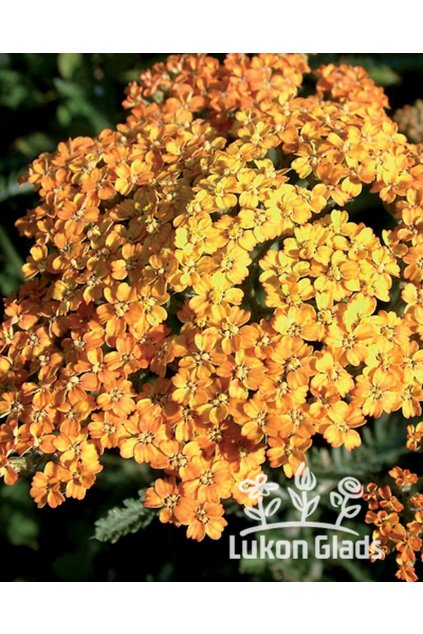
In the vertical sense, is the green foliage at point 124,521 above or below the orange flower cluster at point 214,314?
below

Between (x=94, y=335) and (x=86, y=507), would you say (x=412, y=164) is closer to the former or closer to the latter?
(x=94, y=335)

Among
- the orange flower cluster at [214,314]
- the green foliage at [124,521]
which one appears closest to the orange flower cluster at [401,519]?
the orange flower cluster at [214,314]

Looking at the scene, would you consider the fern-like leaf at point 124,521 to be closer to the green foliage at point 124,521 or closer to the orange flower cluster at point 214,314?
the green foliage at point 124,521

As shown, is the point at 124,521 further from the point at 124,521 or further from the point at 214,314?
the point at 214,314

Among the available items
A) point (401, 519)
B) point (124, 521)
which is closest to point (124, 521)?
point (124, 521)

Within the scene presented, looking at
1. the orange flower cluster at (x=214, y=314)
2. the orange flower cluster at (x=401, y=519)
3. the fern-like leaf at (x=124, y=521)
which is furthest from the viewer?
the fern-like leaf at (x=124, y=521)

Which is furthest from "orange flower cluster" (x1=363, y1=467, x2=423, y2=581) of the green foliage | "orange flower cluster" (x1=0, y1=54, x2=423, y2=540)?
the green foliage
